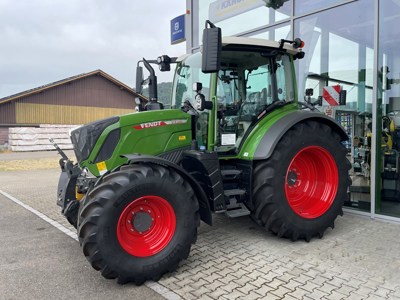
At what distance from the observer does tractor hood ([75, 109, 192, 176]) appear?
153 inches

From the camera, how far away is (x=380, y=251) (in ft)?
13.2

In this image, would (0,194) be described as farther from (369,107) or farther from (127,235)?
(369,107)

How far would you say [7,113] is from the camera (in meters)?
28.1

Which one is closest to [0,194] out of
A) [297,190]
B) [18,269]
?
[18,269]

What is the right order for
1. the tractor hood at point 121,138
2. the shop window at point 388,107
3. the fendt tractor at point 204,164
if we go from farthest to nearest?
the shop window at point 388,107
the tractor hood at point 121,138
the fendt tractor at point 204,164

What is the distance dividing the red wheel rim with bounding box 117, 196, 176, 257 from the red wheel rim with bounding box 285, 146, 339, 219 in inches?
67.9

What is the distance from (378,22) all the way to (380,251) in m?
3.35

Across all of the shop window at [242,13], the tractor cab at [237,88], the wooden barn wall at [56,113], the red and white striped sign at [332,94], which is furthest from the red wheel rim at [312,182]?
the wooden barn wall at [56,113]

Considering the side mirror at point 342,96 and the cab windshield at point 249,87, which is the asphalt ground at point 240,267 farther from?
the side mirror at point 342,96

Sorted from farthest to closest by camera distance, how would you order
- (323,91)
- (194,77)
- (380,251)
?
(323,91), (194,77), (380,251)

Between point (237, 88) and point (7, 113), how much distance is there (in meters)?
28.3

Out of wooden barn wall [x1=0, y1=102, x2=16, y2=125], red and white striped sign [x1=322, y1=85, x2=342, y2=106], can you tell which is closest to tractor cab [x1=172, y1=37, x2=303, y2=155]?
red and white striped sign [x1=322, y1=85, x2=342, y2=106]

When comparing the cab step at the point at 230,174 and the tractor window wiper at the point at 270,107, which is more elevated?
the tractor window wiper at the point at 270,107

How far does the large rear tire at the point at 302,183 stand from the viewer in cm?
412
